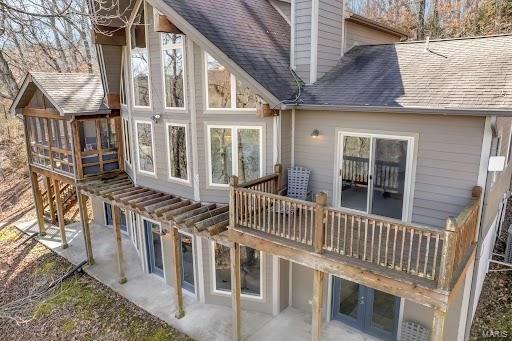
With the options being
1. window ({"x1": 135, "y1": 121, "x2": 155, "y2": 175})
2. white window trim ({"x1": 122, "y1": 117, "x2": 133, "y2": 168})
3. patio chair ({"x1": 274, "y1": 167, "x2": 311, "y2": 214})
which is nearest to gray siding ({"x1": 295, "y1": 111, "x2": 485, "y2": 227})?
patio chair ({"x1": 274, "y1": 167, "x2": 311, "y2": 214})

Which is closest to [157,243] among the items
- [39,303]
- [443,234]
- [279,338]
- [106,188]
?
[106,188]

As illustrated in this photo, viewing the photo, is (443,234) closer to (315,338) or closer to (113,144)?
(315,338)

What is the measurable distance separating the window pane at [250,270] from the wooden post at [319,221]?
339 cm

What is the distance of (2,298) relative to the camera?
11.8m

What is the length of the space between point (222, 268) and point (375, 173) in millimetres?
5058

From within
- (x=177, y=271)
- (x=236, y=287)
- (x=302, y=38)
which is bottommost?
(x=177, y=271)

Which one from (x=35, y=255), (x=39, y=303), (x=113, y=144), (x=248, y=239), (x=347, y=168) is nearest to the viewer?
(x=248, y=239)

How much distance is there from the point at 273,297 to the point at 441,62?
717cm

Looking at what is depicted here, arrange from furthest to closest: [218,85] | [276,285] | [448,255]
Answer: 1. [276,285]
2. [218,85]
3. [448,255]

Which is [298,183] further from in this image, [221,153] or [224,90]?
[224,90]

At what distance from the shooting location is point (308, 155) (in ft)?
29.5

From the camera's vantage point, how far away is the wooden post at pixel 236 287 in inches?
325

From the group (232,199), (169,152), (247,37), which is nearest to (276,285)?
(232,199)

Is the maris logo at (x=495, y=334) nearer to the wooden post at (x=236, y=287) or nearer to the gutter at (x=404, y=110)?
the gutter at (x=404, y=110)
